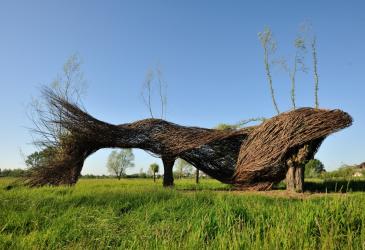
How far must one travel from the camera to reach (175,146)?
13289 millimetres

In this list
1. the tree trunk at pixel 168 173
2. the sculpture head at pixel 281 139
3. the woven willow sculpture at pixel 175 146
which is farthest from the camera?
the tree trunk at pixel 168 173

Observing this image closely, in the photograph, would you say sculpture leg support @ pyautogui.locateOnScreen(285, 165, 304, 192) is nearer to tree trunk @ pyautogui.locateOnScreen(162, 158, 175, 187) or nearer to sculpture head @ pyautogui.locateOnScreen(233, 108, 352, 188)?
sculpture head @ pyautogui.locateOnScreen(233, 108, 352, 188)

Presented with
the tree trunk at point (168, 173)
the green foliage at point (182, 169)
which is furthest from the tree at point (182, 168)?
the tree trunk at point (168, 173)

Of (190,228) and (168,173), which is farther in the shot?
(168,173)

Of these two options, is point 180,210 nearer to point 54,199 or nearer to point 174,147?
point 54,199

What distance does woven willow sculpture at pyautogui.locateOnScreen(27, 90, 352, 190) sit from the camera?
39.1ft

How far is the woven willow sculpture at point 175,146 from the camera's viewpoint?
39.1 ft

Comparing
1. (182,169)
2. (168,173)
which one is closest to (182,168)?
(182,169)

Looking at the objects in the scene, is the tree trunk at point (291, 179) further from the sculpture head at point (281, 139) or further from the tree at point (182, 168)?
the tree at point (182, 168)

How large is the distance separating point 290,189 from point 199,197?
509 cm

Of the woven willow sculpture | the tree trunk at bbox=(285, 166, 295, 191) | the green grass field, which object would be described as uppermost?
the woven willow sculpture

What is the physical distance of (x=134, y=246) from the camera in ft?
11.7

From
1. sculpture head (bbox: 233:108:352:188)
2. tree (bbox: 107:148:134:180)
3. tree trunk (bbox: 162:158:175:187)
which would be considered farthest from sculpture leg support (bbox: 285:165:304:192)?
tree (bbox: 107:148:134:180)

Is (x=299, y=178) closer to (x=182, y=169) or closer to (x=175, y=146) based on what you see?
(x=175, y=146)
